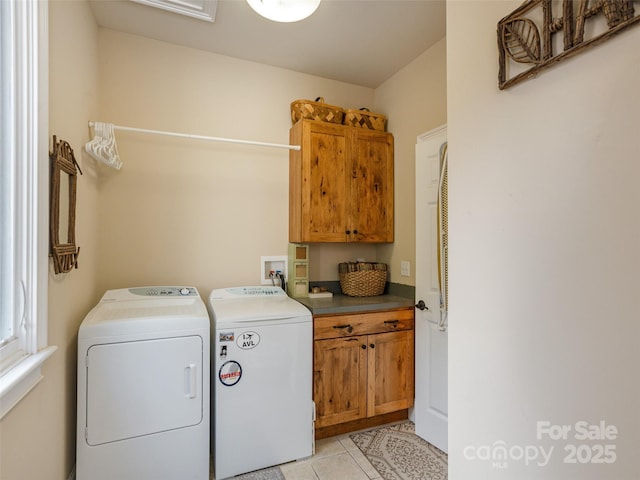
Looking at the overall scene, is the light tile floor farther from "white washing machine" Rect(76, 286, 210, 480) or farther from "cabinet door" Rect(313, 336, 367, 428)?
"white washing machine" Rect(76, 286, 210, 480)

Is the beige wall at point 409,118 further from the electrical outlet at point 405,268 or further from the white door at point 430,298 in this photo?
the white door at point 430,298

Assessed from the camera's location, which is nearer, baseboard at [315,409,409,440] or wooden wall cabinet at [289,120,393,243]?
baseboard at [315,409,409,440]

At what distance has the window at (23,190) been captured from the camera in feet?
3.62

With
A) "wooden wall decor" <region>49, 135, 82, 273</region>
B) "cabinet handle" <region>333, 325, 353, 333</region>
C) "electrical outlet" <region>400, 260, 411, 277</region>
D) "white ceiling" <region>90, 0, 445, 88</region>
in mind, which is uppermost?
"white ceiling" <region>90, 0, 445, 88</region>

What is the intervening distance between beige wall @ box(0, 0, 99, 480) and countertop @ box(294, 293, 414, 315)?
134 cm

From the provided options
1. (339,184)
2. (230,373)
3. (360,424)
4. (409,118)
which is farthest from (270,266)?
(409,118)

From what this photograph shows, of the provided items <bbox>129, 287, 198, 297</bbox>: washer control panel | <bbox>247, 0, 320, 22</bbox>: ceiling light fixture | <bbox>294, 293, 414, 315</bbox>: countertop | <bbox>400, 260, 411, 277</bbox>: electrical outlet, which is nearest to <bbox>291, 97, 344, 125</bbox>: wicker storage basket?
<bbox>247, 0, 320, 22</bbox>: ceiling light fixture

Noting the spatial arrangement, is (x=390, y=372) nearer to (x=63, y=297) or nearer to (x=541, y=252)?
(x=541, y=252)

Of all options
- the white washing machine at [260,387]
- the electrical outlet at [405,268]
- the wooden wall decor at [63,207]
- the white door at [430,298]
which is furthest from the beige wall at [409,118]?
the wooden wall decor at [63,207]

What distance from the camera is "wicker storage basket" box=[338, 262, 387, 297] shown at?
8.68 ft

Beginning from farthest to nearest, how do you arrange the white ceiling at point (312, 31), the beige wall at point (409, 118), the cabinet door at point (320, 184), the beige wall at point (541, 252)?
the cabinet door at point (320, 184) < the beige wall at point (409, 118) < the white ceiling at point (312, 31) < the beige wall at point (541, 252)

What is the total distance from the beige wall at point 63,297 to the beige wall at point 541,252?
1.43 m

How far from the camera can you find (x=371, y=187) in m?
2.76

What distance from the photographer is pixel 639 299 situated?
59 cm
